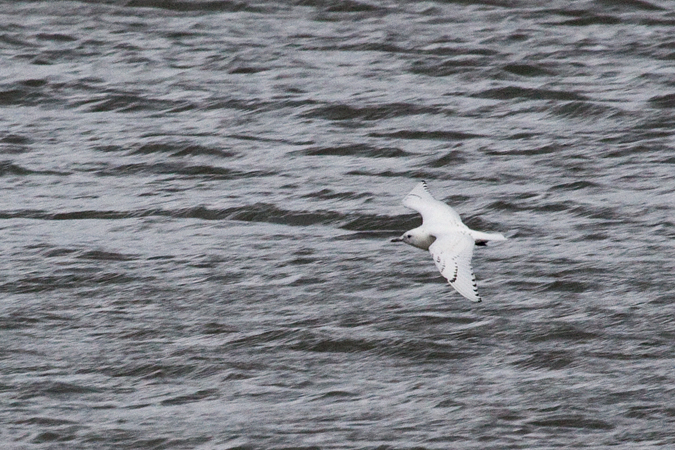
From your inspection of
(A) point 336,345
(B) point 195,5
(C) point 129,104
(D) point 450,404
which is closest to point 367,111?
(C) point 129,104

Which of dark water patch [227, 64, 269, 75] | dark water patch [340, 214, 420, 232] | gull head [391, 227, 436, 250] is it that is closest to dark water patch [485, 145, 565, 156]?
dark water patch [340, 214, 420, 232]

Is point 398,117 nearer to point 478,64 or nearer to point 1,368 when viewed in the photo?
point 478,64

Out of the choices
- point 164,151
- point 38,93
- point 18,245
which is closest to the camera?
point 18,245

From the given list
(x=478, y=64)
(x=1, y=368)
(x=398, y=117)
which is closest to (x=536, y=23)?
(x=478, y=64)

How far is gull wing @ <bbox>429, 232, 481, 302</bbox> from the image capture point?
6160 mm

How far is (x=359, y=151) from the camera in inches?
385

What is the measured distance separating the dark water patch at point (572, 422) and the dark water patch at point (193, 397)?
138 cm

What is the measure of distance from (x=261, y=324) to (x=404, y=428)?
1.28 metres

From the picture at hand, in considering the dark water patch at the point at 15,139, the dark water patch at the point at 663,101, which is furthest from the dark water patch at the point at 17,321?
the dark water patch at the point at 663,101

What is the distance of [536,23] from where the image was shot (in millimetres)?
12422

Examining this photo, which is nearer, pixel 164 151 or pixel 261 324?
pixel 261 324

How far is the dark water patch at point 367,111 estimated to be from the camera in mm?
10438

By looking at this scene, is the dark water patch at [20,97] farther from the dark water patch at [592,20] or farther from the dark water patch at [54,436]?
the dark water patch at [54,436]

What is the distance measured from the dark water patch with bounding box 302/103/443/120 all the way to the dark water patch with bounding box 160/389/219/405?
4155mm
